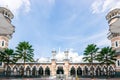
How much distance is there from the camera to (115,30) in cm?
6253

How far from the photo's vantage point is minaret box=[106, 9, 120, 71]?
2395 inches

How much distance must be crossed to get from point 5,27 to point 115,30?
35.2 meters

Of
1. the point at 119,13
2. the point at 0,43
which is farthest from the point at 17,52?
the point at 119,13

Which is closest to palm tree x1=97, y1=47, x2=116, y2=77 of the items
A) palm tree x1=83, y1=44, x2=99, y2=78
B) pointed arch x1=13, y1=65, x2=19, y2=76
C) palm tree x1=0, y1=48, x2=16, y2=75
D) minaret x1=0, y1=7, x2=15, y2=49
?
palm tree x1=83, y1=44, x2=99, y2=78

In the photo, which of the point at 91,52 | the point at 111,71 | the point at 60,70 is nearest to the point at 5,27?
the point at 60,70

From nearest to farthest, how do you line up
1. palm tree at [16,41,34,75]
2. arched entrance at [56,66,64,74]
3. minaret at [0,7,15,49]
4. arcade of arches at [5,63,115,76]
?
palm tree at [16,41,34,75] → minaret at [0,7,15,49] → arcade of arches at [5,63,115,76] → arched entrance at [56,66,64,74]

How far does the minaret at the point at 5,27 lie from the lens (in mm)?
61778

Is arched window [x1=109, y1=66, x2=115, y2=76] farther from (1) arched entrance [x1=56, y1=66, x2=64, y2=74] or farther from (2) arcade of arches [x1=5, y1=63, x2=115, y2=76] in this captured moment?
(1) arched entrance [x1=56, y1=66, x2=64, y2=74]

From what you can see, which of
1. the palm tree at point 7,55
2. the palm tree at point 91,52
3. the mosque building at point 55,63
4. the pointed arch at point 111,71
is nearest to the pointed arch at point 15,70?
the mosque building at point 55,63

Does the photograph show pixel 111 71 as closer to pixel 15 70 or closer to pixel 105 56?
pixel 105 56

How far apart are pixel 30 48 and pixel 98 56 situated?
1755cm

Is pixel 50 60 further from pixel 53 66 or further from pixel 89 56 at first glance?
pixel 89 56

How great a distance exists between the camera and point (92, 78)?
159 feet

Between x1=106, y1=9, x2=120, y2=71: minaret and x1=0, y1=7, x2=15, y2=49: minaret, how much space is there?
1287 inches
